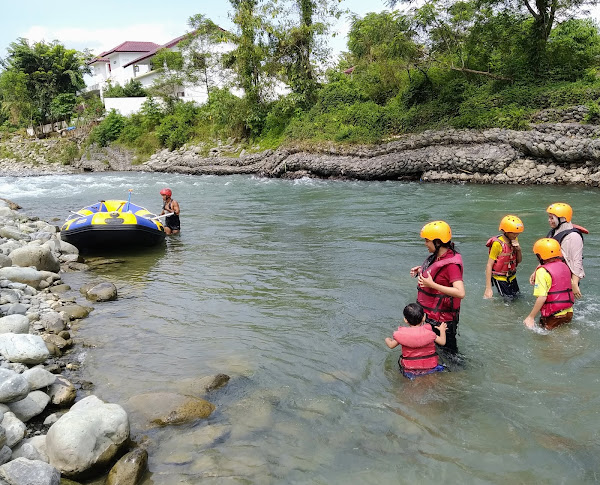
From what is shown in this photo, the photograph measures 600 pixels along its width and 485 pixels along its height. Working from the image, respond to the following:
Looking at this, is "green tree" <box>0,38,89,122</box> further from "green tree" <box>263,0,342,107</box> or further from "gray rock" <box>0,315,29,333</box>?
"gray rock" <box>0,315,29,333</box>

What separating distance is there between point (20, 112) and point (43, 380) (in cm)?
5634

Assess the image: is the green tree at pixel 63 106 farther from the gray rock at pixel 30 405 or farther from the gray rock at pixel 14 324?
the gray rock at pixel 30 405

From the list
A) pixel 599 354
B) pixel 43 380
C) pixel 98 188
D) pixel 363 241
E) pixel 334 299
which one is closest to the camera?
pixel 43 380

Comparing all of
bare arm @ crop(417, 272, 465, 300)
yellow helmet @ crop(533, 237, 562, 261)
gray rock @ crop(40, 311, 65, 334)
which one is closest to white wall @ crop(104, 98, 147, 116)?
gray rock @ crop(40, 311, 65, 334)

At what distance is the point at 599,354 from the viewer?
4.80 metres

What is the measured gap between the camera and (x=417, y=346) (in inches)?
164

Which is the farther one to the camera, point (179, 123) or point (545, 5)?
point (179, 123)

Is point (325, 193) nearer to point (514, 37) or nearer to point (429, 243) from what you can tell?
point (514, 37)

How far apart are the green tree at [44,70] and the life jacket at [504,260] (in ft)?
176

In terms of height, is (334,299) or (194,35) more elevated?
(194,35)

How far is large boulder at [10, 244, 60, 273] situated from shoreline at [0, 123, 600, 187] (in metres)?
16.1

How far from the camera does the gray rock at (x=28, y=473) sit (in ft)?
9.45

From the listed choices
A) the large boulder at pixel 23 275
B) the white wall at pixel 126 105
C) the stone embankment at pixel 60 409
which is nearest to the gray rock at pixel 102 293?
the stone embankment at pixel 60 409

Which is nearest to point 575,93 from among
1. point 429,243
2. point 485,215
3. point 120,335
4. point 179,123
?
point 485,215
